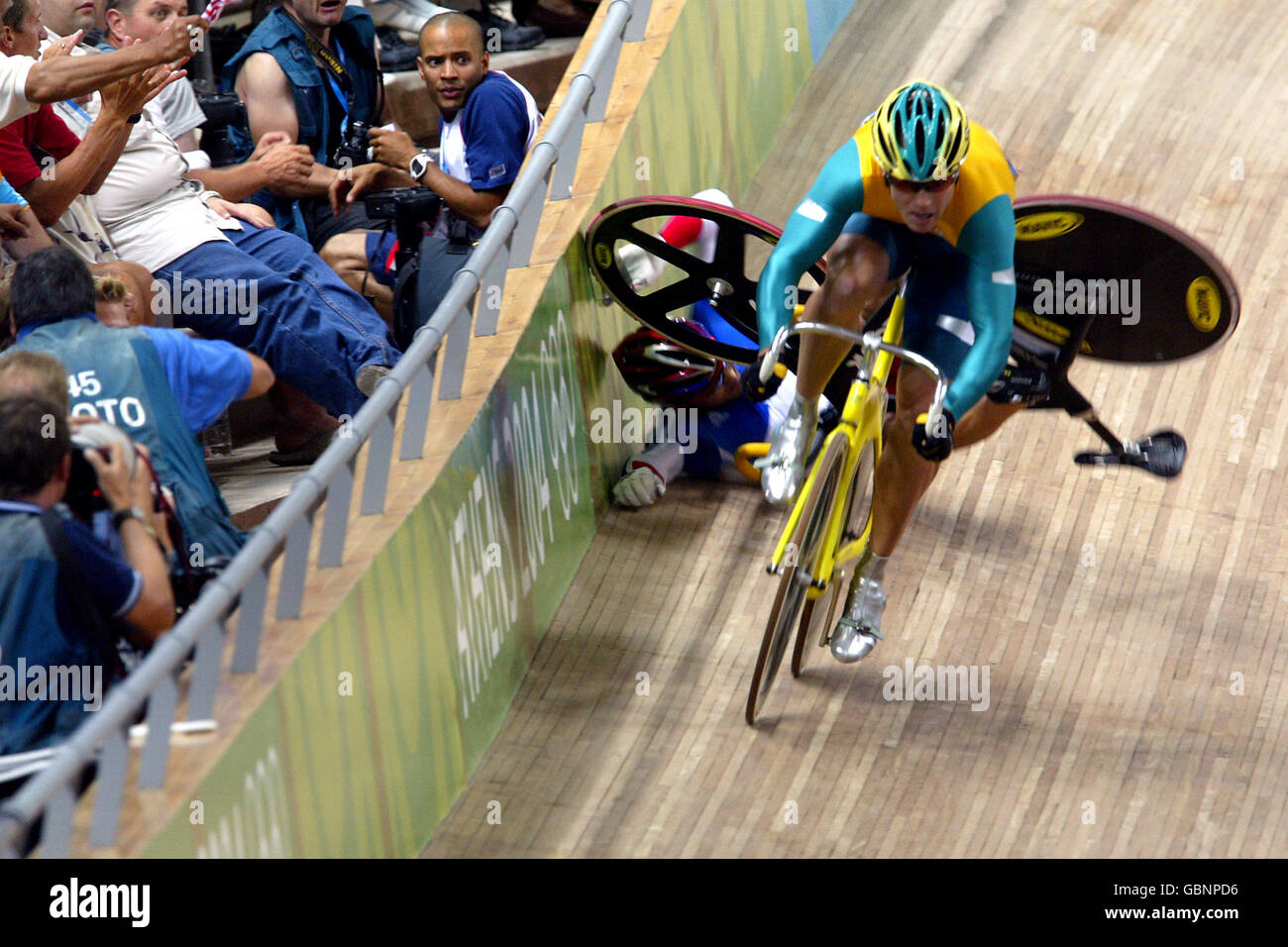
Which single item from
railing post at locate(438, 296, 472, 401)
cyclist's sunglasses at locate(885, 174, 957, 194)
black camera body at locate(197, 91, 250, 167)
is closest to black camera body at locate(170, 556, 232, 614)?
railing post at locate(438, 296, 472, 401)

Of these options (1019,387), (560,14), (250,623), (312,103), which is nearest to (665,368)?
(1019,387)

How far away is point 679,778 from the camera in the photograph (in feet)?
14.8

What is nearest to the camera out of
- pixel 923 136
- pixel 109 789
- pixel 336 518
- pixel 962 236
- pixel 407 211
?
pixel 109 789

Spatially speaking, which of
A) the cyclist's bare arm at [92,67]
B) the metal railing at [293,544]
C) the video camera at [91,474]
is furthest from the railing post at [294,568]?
the cyclist's bare arm at [92,67]

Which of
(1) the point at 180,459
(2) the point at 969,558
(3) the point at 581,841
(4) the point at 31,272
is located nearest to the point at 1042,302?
(2) the point at 969,558

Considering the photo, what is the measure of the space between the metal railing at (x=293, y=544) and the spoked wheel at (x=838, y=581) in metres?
1.16

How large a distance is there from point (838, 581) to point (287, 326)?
192cm

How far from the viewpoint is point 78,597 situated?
3291 mm

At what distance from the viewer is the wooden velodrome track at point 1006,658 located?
14.4ft

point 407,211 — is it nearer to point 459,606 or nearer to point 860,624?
point 459,606

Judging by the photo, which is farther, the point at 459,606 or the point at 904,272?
the point at 904,272

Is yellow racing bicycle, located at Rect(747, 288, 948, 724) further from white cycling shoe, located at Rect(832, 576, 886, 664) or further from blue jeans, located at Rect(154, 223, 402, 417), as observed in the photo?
blue jeans, located at Rect(154, 223, 402, 417)

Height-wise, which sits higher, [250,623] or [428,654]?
[250,623]

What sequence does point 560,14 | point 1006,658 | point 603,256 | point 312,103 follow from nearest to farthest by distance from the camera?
point 1006,658
point 603,256
point 312,103
point 560,14
